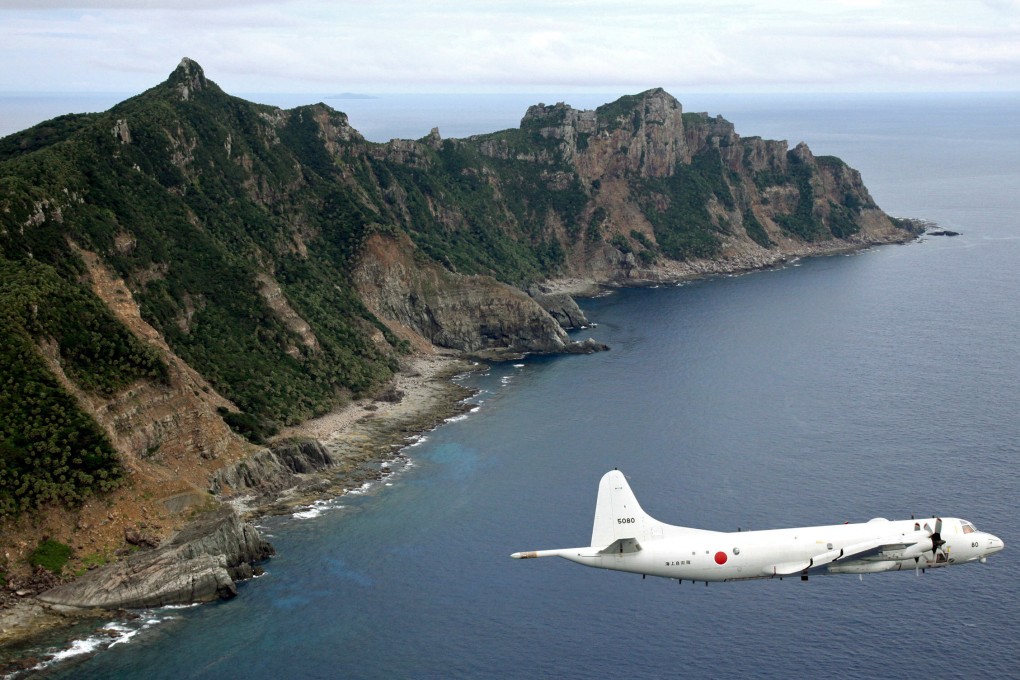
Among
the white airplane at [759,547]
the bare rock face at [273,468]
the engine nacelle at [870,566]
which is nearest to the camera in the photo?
the white airplane at [759,547]

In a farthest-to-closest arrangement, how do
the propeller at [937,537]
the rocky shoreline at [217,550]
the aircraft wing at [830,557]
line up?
1. the rocky shoreline at [217,550]
2. the propeller at [937,537]
3. the aircraft wing at [830,557]

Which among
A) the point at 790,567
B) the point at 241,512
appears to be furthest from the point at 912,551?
the point at 241,512

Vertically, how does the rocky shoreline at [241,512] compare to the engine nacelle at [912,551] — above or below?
below

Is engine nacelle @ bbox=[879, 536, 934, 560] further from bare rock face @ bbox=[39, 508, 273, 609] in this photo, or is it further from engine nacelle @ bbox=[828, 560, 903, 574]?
bare rock face @ bbox=[39, 508, 273, 609]

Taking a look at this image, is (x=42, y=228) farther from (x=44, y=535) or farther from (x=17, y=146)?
(x=44, y=535)

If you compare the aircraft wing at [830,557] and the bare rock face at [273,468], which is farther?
the bare rock face at [273,468]

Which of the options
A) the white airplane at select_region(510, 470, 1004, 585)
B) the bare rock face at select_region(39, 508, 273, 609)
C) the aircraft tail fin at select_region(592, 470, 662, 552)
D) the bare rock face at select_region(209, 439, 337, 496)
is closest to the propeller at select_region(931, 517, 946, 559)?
the white airplane at select_region(510, 470, 1004, 585)

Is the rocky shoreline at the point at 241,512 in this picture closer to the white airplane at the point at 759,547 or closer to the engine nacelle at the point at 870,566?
the white airplane at the point at 759,547

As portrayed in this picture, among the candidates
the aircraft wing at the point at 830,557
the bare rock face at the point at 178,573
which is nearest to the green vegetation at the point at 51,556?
the bare rock face at the point at 178,573
